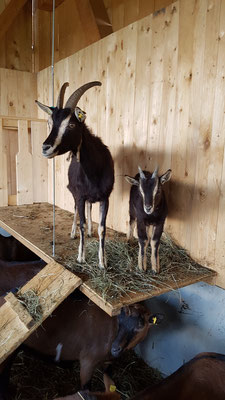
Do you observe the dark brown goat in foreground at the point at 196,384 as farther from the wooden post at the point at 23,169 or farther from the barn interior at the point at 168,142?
the wooden post at the point at 23,169

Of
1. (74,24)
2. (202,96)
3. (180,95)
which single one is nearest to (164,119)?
(180,95)

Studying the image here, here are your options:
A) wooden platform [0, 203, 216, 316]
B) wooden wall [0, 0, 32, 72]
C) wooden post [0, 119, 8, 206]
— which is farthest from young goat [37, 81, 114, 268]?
wooden wall [0, 0, 32, 72]

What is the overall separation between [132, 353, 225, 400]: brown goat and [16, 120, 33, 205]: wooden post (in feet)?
11.2

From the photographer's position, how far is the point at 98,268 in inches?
89.1

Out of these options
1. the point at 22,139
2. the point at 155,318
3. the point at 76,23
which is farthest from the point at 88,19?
the point at 155,318

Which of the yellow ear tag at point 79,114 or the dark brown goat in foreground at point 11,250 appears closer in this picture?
the yellow ear tag at point 79,114

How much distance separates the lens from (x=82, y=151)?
217cm

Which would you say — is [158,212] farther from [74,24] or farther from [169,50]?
[74,24]

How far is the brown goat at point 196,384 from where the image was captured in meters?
2.01

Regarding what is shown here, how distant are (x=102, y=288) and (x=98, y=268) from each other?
29cm

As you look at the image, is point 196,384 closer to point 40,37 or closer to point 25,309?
point 25,309

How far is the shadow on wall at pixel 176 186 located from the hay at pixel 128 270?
32 centimetres

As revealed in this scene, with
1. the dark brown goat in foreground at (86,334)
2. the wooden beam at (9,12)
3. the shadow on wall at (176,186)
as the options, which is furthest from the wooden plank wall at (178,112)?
the wooden beam at (9,12)

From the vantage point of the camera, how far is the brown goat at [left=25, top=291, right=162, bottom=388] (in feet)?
7.47
